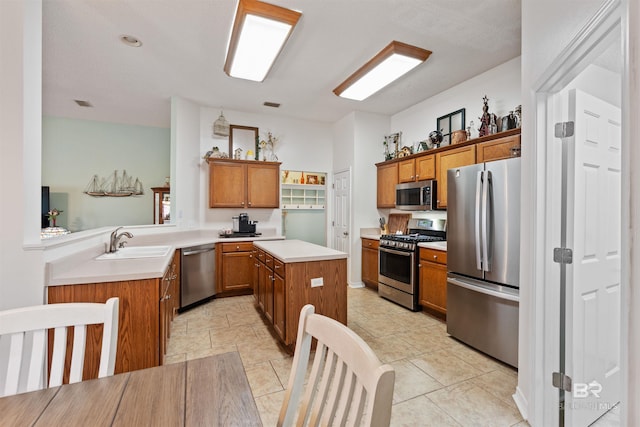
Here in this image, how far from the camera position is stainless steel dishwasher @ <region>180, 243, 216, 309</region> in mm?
3684

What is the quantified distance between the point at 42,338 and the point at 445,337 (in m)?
3.07

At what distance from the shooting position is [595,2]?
1.20m

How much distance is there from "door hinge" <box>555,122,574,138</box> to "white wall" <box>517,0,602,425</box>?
0.11 meters

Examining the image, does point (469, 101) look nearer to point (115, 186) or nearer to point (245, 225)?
point (245, 225)

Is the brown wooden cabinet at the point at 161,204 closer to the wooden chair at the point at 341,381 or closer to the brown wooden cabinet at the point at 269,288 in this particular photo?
the brown wooden cabinet at the point at 269,288

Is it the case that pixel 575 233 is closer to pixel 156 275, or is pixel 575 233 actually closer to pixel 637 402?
pixel 637 402

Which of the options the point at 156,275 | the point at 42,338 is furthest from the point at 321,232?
the point at 42,338

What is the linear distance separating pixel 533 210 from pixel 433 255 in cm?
172

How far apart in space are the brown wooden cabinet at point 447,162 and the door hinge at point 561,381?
2.17 metres

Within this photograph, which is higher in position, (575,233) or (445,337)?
(575,233)

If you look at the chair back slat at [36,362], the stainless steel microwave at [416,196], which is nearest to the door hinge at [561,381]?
the stainless steel microwave at [416,196]

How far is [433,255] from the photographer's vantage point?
11.3 ft

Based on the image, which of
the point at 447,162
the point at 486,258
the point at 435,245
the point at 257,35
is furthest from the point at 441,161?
the point at 257,35

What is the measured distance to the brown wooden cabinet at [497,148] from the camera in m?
2.89
